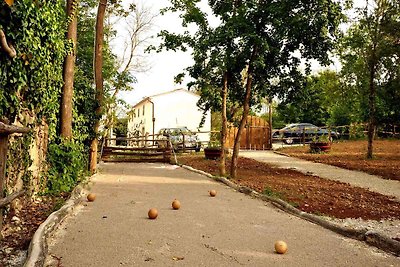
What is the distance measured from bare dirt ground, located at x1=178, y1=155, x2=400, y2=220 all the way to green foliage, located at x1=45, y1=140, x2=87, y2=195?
15.4 ft

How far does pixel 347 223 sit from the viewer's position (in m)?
6.68

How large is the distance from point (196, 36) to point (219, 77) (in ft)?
5.98

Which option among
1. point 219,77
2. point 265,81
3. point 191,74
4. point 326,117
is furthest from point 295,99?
point 326,117

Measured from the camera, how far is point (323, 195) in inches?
382

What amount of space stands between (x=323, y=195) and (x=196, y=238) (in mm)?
5366

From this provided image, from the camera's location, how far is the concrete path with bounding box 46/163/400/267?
172 inches

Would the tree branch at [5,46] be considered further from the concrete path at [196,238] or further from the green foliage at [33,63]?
the concrete path at [196,238]

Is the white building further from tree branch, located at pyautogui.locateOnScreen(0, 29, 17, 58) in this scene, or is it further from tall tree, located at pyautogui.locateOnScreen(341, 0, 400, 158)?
tree branch, located at pyautogui.locateOnScreen(0, 29, 17, 58)

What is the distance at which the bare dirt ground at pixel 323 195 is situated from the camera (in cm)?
768

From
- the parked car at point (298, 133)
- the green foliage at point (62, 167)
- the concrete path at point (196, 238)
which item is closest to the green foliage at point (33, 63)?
the green foliage at point (62, 167)

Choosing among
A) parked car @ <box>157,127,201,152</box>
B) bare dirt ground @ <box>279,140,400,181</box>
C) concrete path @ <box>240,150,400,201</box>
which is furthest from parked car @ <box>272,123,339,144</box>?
concrete path @ <box>240,150,400,201</box>

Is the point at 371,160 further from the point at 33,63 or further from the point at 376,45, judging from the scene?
the point at 33,63

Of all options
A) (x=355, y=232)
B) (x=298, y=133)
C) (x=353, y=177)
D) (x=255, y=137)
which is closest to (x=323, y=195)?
(x=355, y=232)

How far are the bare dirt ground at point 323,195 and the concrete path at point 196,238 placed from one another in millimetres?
1041
